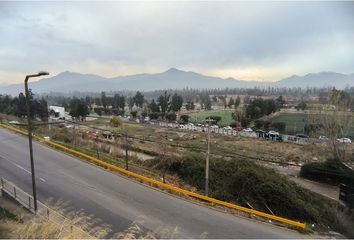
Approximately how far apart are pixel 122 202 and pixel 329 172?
82.4 ft

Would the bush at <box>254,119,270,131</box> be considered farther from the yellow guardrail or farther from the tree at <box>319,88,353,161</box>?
the yellow guardrail

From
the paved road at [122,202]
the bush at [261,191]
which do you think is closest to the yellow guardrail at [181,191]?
the paved road at [122,202]

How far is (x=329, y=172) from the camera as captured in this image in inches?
1385

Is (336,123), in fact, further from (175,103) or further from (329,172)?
(175,103)

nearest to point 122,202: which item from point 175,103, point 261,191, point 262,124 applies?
point 261,191

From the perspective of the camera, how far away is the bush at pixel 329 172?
34.0 metres

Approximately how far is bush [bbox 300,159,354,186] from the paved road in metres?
20.0

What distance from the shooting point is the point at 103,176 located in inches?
1055

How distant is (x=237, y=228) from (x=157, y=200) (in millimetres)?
6250

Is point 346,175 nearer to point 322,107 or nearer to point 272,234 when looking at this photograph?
point 322,107

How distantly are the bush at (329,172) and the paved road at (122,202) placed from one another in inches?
786

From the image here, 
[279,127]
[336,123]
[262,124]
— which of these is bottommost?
[279,127]

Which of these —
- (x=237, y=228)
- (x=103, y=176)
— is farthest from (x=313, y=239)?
(x=103, y=176)

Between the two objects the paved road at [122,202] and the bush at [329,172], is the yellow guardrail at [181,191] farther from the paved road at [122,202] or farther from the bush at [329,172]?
the bush at [329,172]
